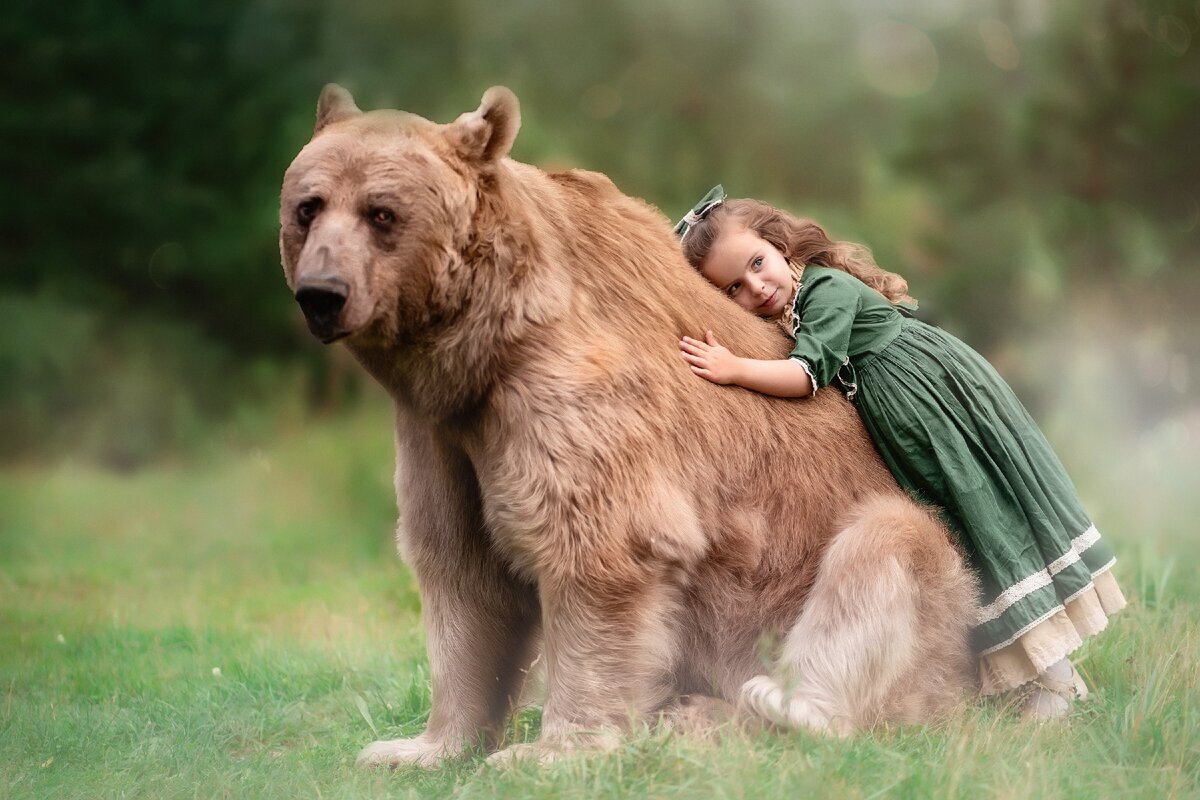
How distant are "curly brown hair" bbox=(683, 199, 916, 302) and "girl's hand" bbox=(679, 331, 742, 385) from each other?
46cm

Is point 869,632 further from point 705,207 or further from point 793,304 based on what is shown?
point 705,207

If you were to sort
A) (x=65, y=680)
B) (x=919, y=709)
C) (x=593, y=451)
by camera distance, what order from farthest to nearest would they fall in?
(x=65, y=680) < (x=919, y=709) < (x=593, y=451)

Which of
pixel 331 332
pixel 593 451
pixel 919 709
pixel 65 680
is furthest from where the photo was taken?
pixel 65 680

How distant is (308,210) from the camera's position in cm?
314

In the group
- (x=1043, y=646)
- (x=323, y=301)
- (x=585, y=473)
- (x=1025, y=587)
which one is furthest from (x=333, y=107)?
(x=1043, y=646)

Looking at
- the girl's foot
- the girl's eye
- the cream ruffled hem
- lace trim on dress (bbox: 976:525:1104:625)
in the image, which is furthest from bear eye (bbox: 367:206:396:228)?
the girl's foot

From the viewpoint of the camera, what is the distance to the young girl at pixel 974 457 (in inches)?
145

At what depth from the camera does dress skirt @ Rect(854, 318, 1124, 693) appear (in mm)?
3678

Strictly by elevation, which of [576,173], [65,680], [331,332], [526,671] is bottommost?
[65,680]

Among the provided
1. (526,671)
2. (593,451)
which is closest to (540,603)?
(526,671)

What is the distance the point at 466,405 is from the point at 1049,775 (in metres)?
1.72

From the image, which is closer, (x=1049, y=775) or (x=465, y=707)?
(x=1049, y=775)

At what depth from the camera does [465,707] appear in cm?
369

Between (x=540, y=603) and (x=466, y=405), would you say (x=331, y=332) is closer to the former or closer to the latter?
(x=466, y=405)
